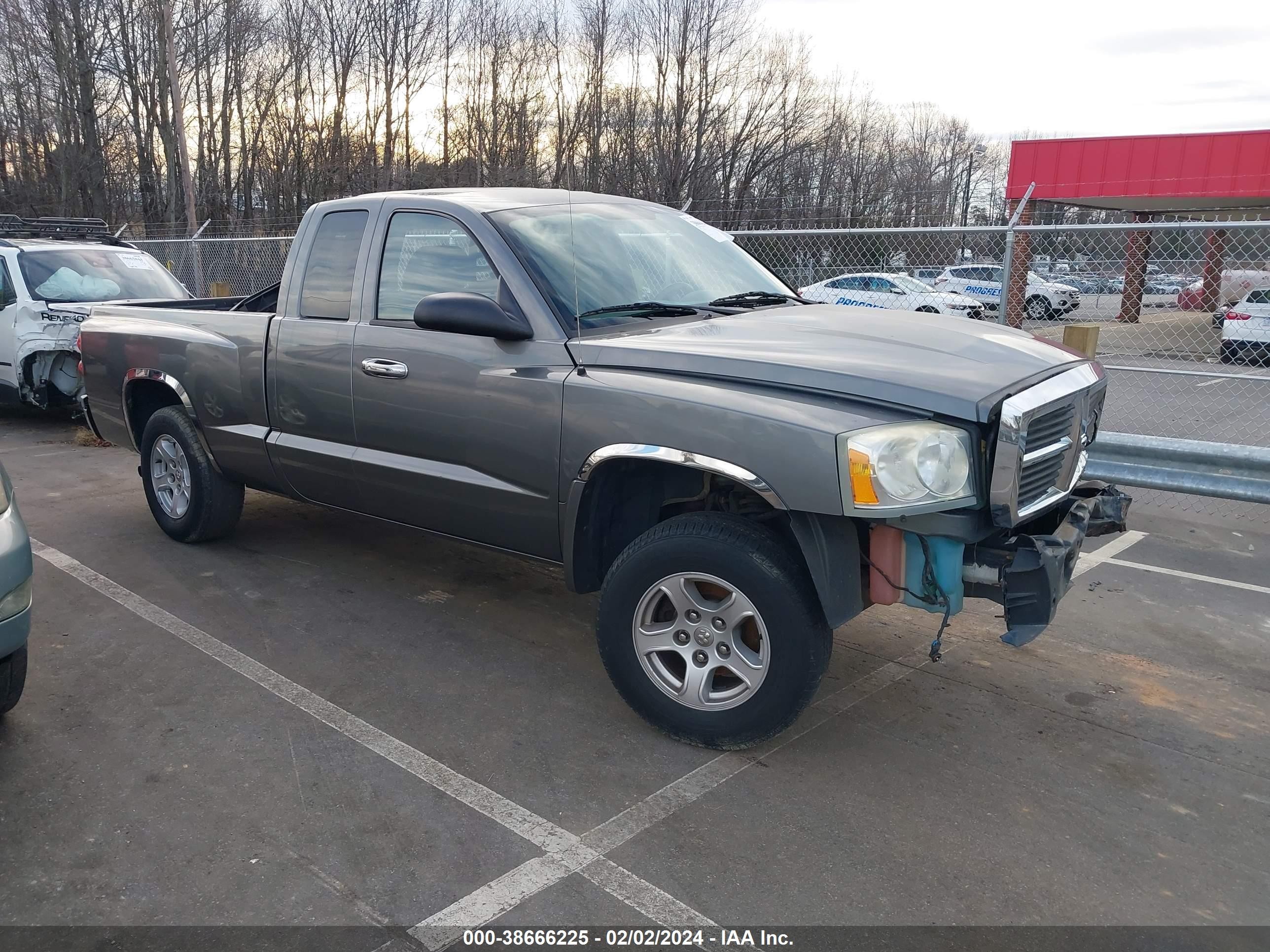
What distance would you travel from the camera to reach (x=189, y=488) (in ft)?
18.8

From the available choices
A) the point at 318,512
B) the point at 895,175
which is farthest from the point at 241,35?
the point at 318,512

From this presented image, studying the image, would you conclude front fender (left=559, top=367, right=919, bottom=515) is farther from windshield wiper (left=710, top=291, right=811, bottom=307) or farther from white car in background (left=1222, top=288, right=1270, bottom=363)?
white car in background (left=1222, top=288, right=1270, bottom=363)

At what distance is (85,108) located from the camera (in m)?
32.8

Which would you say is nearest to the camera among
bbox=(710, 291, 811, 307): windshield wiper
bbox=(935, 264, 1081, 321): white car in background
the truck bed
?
bbox=(710, 291, 811, 307): windshield wiper

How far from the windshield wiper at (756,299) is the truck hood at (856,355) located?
0.73ft

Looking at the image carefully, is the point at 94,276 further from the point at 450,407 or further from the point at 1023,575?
the point at 1023,575

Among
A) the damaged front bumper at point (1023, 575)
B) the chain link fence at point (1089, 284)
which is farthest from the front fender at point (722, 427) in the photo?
the chain link fence at point (1089, 284)

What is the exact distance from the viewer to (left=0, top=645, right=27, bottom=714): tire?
138 inches

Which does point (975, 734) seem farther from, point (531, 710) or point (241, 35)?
point (241, 35)

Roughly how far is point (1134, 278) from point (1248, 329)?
1.57m

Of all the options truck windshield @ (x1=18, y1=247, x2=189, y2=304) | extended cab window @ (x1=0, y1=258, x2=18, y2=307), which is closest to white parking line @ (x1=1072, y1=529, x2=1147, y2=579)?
truck windshield @ (x1=18, y1=247, x2=189, y2=304)

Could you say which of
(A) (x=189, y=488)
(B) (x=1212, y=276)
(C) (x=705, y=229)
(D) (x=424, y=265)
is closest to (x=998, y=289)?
(B) (x=1212, y=276)

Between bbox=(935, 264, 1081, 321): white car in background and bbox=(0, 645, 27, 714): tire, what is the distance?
673 centimetres

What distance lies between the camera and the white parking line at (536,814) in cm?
271
